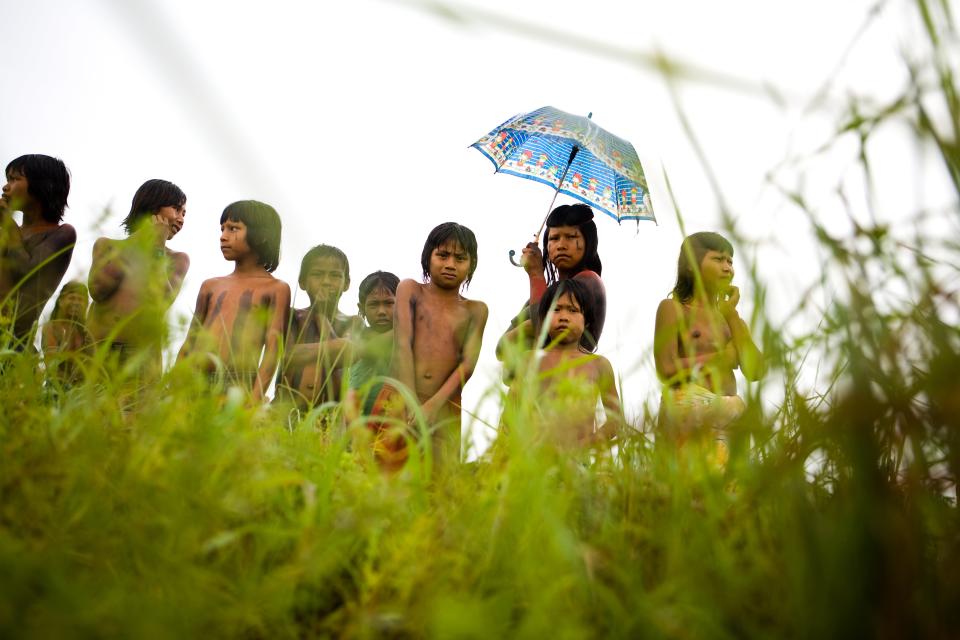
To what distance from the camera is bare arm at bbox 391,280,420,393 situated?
3.82 meters

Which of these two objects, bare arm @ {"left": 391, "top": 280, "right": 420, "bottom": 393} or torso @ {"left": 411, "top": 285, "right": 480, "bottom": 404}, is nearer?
bare arm @ {"left": 391, "top": 280, "right": 420, "bottom": 393}

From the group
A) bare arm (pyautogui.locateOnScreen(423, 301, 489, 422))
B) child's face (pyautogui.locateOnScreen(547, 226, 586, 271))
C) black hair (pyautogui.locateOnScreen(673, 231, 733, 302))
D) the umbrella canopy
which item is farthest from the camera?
the umbrella canopy

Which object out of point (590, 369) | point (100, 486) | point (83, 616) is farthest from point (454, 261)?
point (83, 616)

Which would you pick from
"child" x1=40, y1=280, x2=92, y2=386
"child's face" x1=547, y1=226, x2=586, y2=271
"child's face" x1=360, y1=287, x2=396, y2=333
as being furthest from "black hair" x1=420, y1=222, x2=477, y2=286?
"child" x1=40, y1=280, x2=92, y2=386

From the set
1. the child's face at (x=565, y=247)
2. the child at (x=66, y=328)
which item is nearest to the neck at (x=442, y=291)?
the child's face at (x=565, y=247)

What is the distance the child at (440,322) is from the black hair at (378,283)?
4.09ft

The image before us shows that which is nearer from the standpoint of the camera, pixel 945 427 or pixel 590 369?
pixel 945 427

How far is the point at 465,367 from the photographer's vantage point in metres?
3.70

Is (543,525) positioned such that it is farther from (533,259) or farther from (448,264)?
(533,259)

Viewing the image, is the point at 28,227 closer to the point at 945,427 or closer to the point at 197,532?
the point at 197,532

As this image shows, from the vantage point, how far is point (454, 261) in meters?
4.07

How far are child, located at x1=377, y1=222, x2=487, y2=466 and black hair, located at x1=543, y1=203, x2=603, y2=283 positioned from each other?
46 cm

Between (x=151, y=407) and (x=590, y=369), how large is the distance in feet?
8.57

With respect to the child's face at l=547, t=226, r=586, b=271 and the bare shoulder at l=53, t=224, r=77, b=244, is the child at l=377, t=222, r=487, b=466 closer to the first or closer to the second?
the child's face at l=547, t=226, r=586, b=271
